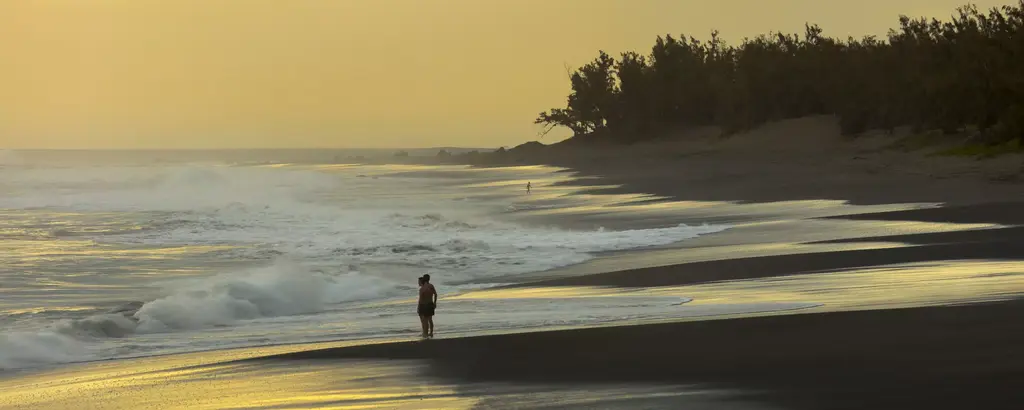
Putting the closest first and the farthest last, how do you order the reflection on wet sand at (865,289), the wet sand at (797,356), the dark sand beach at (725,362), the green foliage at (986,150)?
1. the wet sand at (797,356)
2. the dark sand beach at (725,362)
3. the reflection on wet sand at (865,289)
4. the green foliage at (986,150)

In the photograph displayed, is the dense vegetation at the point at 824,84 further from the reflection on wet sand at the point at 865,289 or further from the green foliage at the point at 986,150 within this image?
the reflection on wet sand at the point at 865,289

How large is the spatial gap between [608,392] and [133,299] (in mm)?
9907

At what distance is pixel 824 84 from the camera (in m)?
74.4

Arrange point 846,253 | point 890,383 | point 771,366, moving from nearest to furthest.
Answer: point 890,383, point 771,366, point 846,253

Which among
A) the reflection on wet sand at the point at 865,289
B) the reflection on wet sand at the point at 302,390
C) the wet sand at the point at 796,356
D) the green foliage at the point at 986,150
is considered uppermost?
the reflection on wet sand at the point at 302,390

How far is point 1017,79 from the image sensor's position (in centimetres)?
4531

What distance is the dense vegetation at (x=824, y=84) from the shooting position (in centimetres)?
4928

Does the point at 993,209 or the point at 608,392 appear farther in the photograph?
the point at 993,209

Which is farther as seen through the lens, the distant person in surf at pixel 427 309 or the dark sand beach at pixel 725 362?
the distant person in surf at pixel 427 309

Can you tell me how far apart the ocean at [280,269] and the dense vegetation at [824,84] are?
17.8 meters

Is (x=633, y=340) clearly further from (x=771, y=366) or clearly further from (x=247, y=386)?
(x=247, y=386)

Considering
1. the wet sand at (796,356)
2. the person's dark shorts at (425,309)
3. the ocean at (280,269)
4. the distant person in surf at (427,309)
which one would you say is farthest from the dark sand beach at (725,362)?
the ocean at (280,269)

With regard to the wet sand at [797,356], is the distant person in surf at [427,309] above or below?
above

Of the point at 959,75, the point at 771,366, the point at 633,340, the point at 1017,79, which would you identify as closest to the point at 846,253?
the point at 633,340
